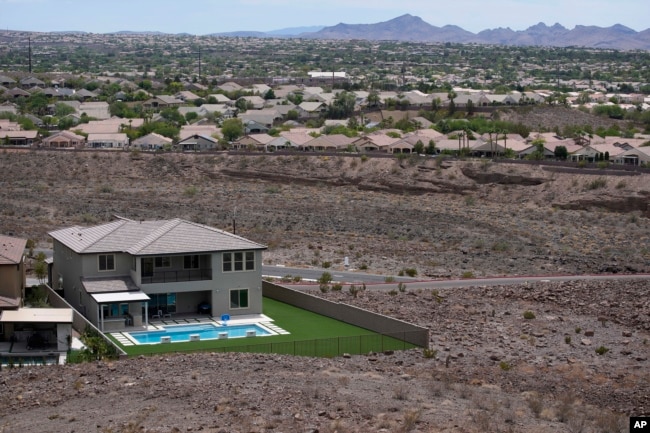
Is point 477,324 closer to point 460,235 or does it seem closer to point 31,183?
point 460,235

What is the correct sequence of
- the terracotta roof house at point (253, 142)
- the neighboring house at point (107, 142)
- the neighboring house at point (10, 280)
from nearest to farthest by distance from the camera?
the neighboring house at point (10, 280), the terracotta roof house at point (253, 142), the neighboring house at point (107, 142)

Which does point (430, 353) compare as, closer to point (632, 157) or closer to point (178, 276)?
point (178, 276)

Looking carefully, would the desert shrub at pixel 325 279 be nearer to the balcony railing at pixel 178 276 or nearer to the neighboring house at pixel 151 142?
the balcony railing at pixel 178 276

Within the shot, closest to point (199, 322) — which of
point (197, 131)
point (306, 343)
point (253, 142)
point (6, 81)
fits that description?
point (306, 343)

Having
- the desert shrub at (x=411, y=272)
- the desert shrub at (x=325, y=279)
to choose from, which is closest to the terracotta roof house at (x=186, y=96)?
the desert shrub at (x=411, y=272)

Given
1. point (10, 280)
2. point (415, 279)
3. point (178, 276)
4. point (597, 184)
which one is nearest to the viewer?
point (10, 280)

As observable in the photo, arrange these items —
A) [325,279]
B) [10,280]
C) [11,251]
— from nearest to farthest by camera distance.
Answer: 1. [10,280]
2. [11,251]
3. [325,279]

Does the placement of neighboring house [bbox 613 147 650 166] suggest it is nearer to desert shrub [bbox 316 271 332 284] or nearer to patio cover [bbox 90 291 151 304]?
desert shrub [bbox 316 271 332 284]

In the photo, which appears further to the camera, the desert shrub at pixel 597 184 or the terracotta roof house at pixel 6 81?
the terracotta roof house at pixel 6 81
